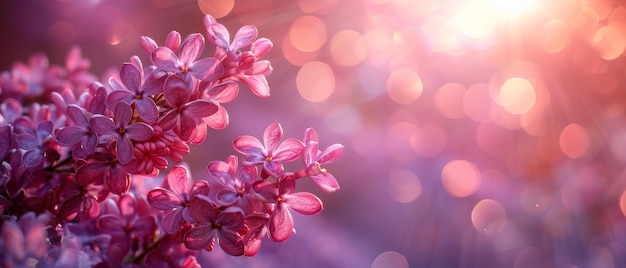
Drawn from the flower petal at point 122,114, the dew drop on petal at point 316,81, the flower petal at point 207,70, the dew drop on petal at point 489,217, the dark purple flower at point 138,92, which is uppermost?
the flower petal at point 207,70

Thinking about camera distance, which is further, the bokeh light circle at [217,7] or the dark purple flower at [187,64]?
the bokeh light circle at [217,7]

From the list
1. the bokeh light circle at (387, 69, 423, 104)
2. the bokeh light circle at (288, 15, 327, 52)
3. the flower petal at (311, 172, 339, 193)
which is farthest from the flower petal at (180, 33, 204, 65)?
the bokeh light circle at (288, 15, 327, 52)

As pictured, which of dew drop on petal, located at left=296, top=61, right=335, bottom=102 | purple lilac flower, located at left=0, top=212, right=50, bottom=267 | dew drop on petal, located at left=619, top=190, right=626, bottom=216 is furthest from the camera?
dew drop on petal, located at left=296, top=61, right=335, bottom=102

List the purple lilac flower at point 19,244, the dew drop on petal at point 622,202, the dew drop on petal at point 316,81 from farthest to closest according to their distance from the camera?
the dew drop on petal at point 316,81
the dew drop on petal at point 622,202
the purple lilac flower at point 19,244

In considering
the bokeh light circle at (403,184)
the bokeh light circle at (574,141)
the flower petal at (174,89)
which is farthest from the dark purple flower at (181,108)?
the bokeh light circle at (574,141)

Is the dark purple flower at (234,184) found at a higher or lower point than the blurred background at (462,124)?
higher

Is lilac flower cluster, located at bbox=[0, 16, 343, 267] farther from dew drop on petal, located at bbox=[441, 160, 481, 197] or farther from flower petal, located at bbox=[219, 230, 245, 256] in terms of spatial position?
dew drop on petal, located at bbox=[441, 160, 481, 197]

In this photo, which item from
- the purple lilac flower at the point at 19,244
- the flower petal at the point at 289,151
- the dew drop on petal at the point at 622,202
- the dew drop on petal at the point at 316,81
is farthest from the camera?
the dew drop on petal at the point at 316,81

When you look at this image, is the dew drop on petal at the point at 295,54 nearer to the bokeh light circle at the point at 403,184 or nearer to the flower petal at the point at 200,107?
the bokeh light circle at the point at 403,184
